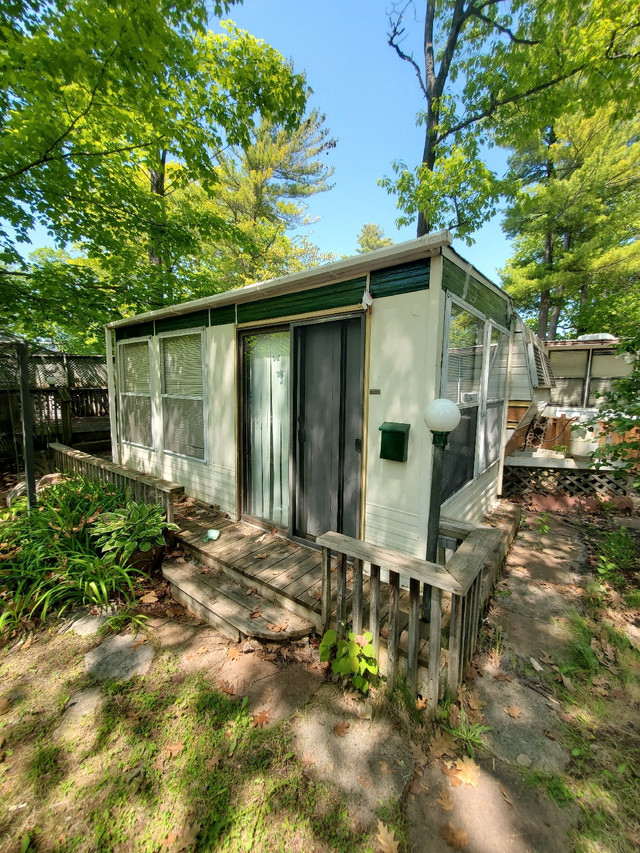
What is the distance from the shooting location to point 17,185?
466cm

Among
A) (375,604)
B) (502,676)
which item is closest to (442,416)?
(375,604)

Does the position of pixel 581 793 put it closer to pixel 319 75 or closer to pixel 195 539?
pixel 195 539

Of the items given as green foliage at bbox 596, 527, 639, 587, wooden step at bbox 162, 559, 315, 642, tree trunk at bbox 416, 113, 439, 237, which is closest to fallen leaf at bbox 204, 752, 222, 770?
wooden step at bbox 162, 559, 315, 642

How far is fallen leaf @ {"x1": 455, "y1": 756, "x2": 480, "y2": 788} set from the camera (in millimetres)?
1598

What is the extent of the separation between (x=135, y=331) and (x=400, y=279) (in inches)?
192

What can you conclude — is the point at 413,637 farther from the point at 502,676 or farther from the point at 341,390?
the point at 341,390

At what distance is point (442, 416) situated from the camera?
1903 mm

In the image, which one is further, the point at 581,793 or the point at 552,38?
the point at 552,38

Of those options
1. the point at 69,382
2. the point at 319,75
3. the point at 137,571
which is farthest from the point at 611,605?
the point at 69,382

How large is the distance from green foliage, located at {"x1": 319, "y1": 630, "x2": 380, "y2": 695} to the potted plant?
195cm

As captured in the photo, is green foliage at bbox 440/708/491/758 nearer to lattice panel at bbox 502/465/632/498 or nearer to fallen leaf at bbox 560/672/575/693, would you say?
fallen leaf at bbox 560/672/575/693

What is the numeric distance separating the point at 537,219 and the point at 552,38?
21.8 feet

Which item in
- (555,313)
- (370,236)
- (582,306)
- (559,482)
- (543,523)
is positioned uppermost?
(370,236)

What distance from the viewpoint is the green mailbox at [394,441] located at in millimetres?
2609
